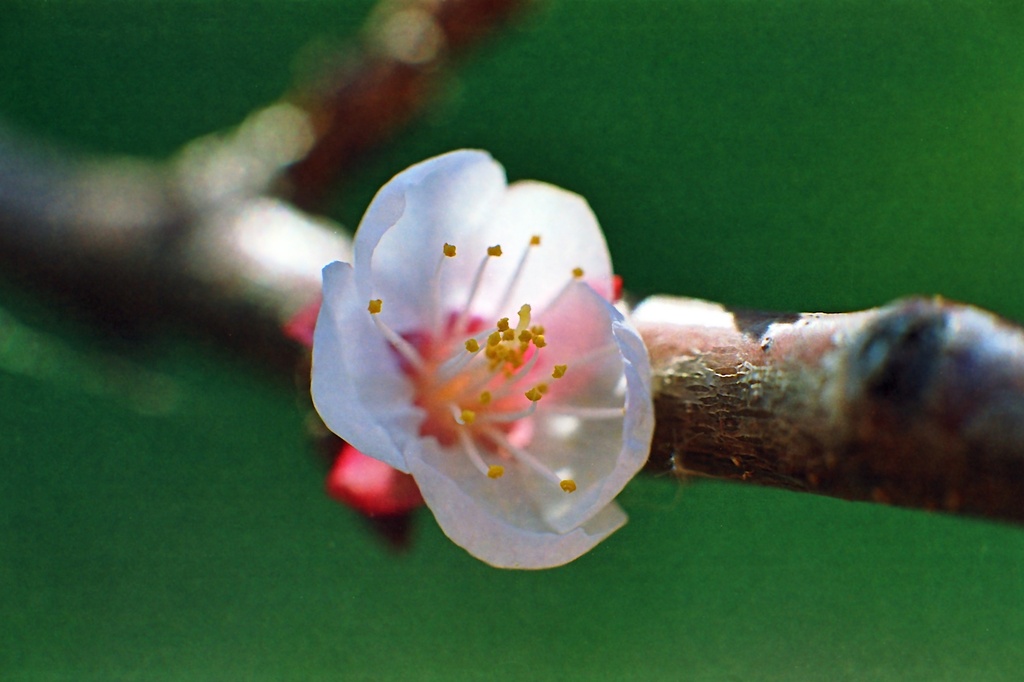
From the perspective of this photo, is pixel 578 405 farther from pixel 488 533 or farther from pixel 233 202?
pixel 233 202

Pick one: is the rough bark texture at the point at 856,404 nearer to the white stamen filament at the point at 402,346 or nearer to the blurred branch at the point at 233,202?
the white stamen filament at the point at 402,346

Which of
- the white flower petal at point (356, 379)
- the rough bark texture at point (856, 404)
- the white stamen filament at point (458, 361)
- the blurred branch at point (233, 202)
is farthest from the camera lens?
the blurred branch at point (233, 202)

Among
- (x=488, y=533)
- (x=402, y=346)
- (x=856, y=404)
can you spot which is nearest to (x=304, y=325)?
(x=402, y=346)

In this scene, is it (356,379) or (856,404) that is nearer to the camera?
(856,404)

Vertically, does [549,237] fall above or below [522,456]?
above

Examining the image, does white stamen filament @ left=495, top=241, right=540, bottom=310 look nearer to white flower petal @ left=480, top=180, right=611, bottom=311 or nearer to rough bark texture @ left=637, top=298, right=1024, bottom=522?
white flower petal @ left=480, top=180, right=611, bottom=311

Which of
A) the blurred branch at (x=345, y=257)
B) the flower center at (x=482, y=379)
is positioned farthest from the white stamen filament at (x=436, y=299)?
the blurred branch at (x=345, y=257)

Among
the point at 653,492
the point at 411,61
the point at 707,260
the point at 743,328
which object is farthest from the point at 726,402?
the point at 707,260
